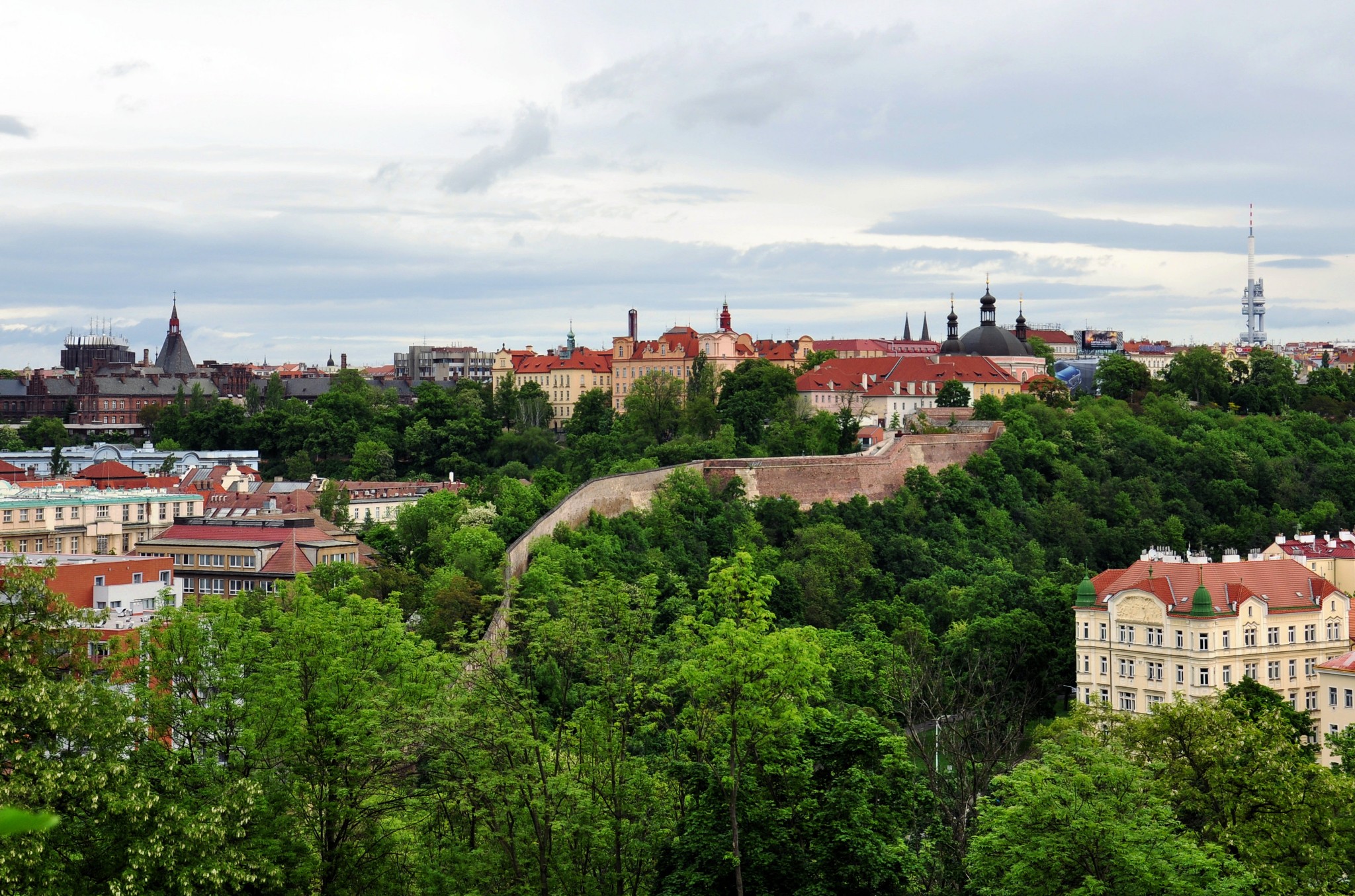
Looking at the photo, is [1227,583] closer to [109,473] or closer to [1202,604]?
[1202,604]

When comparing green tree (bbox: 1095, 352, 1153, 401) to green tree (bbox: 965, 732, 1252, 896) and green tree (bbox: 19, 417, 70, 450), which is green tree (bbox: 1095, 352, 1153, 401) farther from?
green tree (bbox: 965, 732, 1252, 896)

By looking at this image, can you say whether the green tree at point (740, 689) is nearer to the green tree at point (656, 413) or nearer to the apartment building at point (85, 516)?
the apartment building at point (85, 516)

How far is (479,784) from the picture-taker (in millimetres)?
24438

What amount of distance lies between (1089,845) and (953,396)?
63.6m

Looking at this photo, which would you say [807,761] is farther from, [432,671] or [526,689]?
[432,671]

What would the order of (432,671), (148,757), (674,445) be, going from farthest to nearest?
(674,445)
(432,671)
(148,757)

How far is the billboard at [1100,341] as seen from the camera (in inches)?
5679

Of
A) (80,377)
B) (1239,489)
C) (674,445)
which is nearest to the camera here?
(674,445)

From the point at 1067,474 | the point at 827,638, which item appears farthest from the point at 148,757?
the point at 1067,474

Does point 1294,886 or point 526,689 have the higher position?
point 526,689

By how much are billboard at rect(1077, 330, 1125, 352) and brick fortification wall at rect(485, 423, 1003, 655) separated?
Result: 67.3 metres

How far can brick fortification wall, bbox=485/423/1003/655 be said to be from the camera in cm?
6200

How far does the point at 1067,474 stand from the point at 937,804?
166 feet

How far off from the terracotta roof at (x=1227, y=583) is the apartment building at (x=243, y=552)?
29112 millimetres
